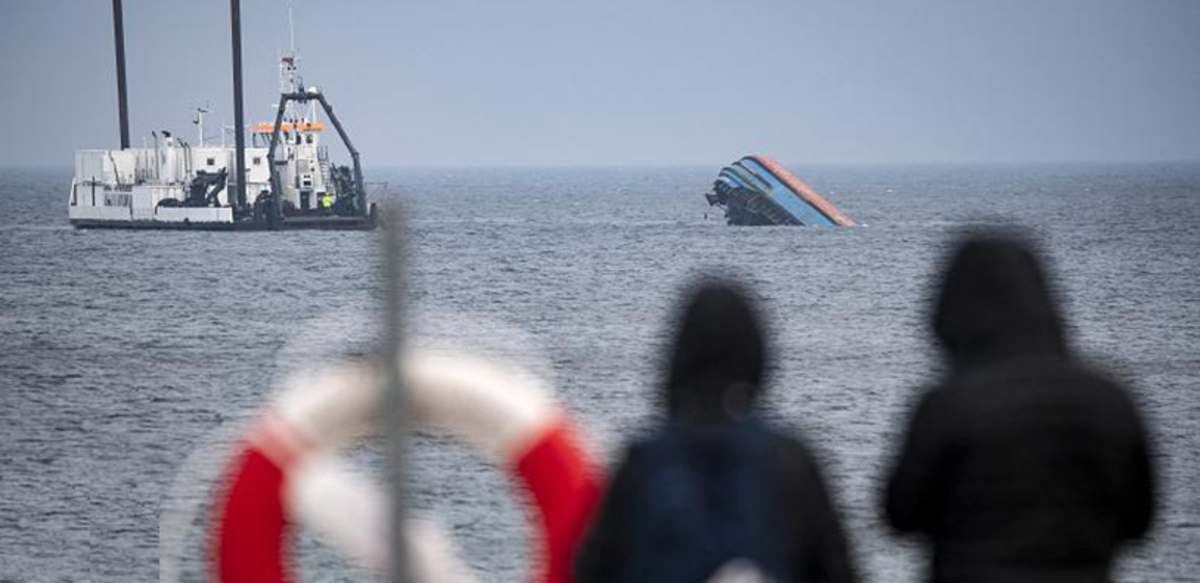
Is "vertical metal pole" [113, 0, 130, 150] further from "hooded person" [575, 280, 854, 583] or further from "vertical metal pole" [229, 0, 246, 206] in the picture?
"hooded person" [575, 280, 854, 583]

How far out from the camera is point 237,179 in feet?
260

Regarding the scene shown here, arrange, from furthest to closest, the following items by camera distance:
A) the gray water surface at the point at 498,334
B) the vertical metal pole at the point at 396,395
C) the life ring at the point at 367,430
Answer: the gray water surface at the point at 498,334, the life ring at the point at 367,430, the vertical metal pole at the point at 396,395

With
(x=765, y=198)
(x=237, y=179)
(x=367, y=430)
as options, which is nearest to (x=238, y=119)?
(x=237, y=179)

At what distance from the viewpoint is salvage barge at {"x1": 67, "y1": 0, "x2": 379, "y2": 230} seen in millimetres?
78062

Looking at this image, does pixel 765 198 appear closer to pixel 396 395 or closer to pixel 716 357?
pixel 716 357

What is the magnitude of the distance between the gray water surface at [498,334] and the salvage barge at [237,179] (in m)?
1.73

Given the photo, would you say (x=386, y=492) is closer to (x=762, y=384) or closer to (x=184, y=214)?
(x=762, y=384)

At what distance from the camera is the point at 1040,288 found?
383 centimetres

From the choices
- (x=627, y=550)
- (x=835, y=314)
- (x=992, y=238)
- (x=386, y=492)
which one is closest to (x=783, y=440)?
(x=627, y=550)

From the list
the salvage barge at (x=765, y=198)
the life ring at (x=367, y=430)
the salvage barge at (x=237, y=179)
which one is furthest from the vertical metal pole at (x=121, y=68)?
the life ring at (x=367, y=430)

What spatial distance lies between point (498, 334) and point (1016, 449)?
43.4m

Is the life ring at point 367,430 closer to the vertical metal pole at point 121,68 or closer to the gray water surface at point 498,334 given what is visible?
the gray water surface at point 498,334

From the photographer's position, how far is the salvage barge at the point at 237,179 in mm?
78062

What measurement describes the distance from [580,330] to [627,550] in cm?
4358
